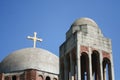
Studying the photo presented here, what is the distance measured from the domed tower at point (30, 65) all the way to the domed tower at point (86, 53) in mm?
7586

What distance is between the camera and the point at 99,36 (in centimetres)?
Answer: 3947

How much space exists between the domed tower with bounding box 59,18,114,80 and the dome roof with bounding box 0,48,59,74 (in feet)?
26.9

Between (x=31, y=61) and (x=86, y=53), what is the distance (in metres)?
12.0

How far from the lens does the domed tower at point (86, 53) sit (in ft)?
125

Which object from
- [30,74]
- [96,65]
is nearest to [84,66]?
[96,65]

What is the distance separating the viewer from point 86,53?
38250 millimetres

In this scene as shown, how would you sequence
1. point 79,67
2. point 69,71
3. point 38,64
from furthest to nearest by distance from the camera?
point 38,64 < point 69,71 < point 79,67

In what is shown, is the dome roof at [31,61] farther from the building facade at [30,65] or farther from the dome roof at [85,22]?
the dome roof at [85,22]

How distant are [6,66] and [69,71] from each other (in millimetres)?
11787

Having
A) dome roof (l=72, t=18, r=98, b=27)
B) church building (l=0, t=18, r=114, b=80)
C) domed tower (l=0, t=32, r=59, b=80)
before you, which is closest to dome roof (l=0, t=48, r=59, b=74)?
domed tower (l=0, t=32, r=59, b=80)

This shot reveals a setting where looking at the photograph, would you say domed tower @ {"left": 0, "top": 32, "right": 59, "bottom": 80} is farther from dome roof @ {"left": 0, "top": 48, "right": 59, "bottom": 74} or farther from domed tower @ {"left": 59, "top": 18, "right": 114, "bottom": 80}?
domed tower @ {"left": 59, "top": 18, "right": 114, "bottom": 80}

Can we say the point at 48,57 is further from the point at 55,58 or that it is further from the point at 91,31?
the point at 91,31

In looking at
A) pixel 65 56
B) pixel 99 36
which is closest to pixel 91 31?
pixel 99 36

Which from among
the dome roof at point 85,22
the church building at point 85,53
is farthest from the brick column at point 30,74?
the dome roof at point 85,22
